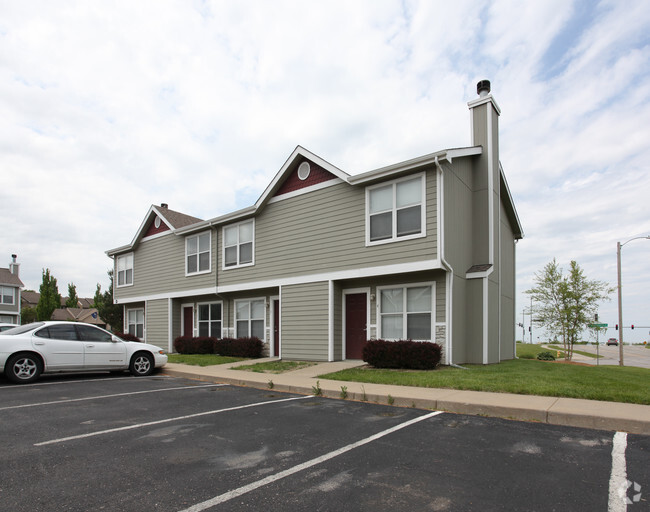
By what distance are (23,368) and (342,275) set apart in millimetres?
9040

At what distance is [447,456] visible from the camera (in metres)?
5.11

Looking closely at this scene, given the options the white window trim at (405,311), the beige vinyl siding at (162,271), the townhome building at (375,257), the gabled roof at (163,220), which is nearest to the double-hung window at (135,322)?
the beige vinyl siding at (162,271)

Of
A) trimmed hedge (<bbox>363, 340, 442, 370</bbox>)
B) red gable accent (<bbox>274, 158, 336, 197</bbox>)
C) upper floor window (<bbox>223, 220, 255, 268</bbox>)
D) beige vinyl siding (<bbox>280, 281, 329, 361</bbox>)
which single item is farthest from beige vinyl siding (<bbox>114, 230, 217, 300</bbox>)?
trimmed hedge (<bbox>363, 340, 442, 370</bbox>)

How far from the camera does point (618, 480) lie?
14.2 ft

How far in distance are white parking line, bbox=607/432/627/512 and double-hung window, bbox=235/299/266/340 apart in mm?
14230

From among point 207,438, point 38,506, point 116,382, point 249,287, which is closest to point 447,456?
point 207,438

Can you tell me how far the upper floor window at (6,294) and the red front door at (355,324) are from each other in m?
46.1

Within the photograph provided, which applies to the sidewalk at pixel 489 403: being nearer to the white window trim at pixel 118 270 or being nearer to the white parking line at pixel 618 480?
the white parking line at pixel 618 480

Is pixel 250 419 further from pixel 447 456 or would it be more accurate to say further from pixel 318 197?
pixel 318 197

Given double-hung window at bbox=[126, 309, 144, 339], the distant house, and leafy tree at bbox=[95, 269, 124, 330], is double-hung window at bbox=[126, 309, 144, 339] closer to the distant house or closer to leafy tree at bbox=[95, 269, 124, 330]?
leafy tree at bbox=[95, 269, 124, 330]

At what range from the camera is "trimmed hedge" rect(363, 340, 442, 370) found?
12.2 metres

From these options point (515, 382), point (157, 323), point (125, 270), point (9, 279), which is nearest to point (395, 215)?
point (515, 382)

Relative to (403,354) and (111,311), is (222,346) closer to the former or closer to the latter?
(403,354)

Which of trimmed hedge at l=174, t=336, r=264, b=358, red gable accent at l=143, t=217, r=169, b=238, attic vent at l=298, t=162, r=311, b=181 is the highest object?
attic vent at l=298, t=162, r=311, b=181
